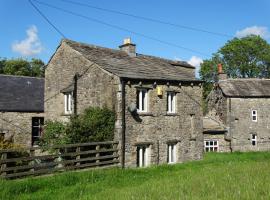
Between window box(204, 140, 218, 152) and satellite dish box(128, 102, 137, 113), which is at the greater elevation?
satellite dish box(128, 102, 137, 113)

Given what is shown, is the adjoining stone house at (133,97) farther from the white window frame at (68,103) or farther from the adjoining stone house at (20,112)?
the adjoining stone house at (20,112)

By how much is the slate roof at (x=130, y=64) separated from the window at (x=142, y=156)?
12.8ft

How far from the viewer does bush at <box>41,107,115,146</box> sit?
20.2m

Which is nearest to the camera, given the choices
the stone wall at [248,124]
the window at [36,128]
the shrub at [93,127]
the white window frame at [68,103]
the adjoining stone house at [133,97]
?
the shrub at [93,127]

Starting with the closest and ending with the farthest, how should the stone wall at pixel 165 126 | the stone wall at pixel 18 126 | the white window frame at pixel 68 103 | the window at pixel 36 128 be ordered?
the stone wall at pixel 165 126
the white window frame at pixel 68 103
the stone wall at pixel 18 126
the window at pixel 36 128

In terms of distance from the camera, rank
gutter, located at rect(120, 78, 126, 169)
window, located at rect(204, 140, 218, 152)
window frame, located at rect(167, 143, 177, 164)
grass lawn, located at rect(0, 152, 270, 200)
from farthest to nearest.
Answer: window, located at rect(204, 140, 218, 152) → window frame, located at rect(167, 143, 177, 164) → gutter, located at rect(120, 78, 126, 169) → grass lawn, located at rect(0, 152, 270, 200)

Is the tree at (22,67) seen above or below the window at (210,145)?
above

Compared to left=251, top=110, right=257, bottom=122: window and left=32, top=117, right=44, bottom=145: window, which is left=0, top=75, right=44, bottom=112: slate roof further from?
Result: left=251, top=110, right=257, bottom=122: window

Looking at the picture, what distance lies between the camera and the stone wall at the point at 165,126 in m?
21.5

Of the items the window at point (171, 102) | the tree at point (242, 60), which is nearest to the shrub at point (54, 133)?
the window at point (171, 102)

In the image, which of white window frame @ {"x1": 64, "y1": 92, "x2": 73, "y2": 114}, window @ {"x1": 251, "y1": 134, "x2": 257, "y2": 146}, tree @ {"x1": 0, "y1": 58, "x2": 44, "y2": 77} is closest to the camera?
white window frame @ {"x1": 64, "y1": 92, "x2": 73, "y2": 114}

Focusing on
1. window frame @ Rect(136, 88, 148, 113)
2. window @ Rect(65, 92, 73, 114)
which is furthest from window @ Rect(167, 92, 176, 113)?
window @ Rect(65, 92, 73, 114)

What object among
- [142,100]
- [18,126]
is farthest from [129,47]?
[18,126]

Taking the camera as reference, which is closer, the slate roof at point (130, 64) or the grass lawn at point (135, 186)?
the grass lawn at point (135, 186)
